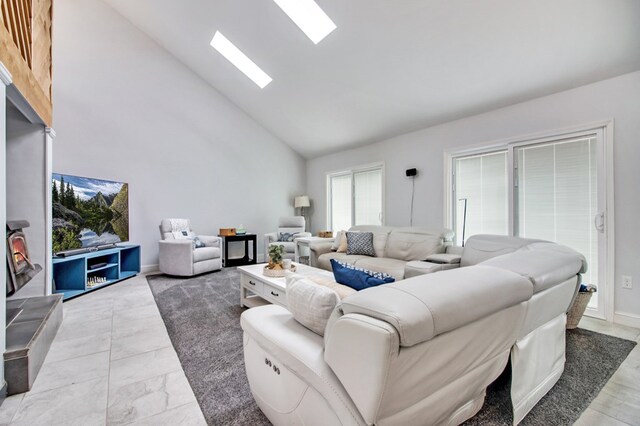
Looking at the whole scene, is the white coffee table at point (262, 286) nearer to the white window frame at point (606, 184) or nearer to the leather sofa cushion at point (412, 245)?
the leather sofa cushion at point (412, 245)

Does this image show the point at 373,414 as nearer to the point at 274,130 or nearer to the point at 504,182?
the point at 504,182

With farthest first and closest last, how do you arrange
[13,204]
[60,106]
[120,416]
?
[60,106], [13,204], [120,416]

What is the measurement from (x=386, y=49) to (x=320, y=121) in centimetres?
202

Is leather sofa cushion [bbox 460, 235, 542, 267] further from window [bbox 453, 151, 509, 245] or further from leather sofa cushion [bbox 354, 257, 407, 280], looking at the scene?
window [bbox 453, 151, 509, 245]

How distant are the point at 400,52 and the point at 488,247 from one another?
2218mm

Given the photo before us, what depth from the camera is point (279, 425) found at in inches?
49.0

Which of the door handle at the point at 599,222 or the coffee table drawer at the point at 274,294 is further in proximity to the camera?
the door handle at the point at 599,222

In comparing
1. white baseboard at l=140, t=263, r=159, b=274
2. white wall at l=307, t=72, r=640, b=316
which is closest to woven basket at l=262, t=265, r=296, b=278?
white wall at l=307, t=72, r=640, b=316

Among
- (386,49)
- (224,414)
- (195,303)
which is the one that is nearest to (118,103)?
(195,303)

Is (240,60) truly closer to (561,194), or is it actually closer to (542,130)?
(542,130)

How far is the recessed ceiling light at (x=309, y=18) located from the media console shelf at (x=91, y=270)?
383 cm

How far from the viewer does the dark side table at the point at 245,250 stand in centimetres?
533

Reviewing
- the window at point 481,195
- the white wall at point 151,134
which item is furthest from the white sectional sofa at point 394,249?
the white wall at point 151,134

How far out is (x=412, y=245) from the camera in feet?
11.9
